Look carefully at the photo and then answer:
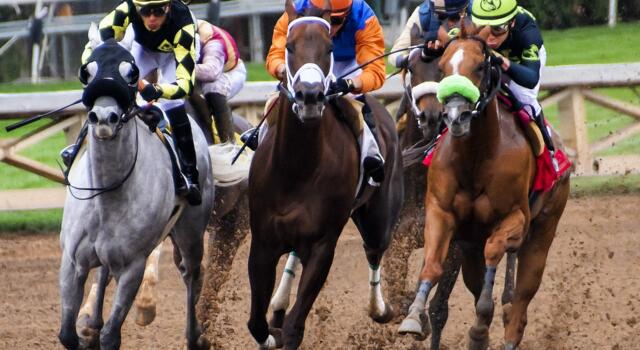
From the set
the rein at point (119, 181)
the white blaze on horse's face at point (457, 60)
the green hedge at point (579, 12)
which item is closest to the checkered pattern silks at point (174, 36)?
the rein at point (119, 181)

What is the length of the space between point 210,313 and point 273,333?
113cm

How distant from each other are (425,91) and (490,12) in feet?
2.43

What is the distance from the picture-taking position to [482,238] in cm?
770

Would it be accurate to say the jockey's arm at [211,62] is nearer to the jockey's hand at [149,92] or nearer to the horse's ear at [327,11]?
the jockey's hand at [149,92]

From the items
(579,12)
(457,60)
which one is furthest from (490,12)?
(579,12)

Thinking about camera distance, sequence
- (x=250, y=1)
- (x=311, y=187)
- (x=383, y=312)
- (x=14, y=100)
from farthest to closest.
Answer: (x=250, y=1) → (x=14, y=100) → (x=383, y=312) → (x=311, y=187)

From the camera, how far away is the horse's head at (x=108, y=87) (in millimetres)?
7078

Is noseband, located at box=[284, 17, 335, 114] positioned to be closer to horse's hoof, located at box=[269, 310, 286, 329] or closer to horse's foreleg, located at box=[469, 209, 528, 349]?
horse's foreleg, located at box=[469, 209, 528, 349]

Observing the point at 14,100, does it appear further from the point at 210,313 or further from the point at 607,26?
the point at 607,26

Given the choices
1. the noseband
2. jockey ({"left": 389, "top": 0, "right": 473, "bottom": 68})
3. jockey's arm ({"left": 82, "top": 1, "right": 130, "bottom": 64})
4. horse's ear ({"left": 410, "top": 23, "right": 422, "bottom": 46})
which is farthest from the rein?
horse's ear ({"left": 410, "top": 23, "right": 422, "bottom": 46})

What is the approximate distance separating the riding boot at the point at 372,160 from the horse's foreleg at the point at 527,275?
956mm

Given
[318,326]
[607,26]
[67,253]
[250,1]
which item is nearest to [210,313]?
[318,326]

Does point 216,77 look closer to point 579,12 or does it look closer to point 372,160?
point 372,160

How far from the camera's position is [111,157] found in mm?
7355
